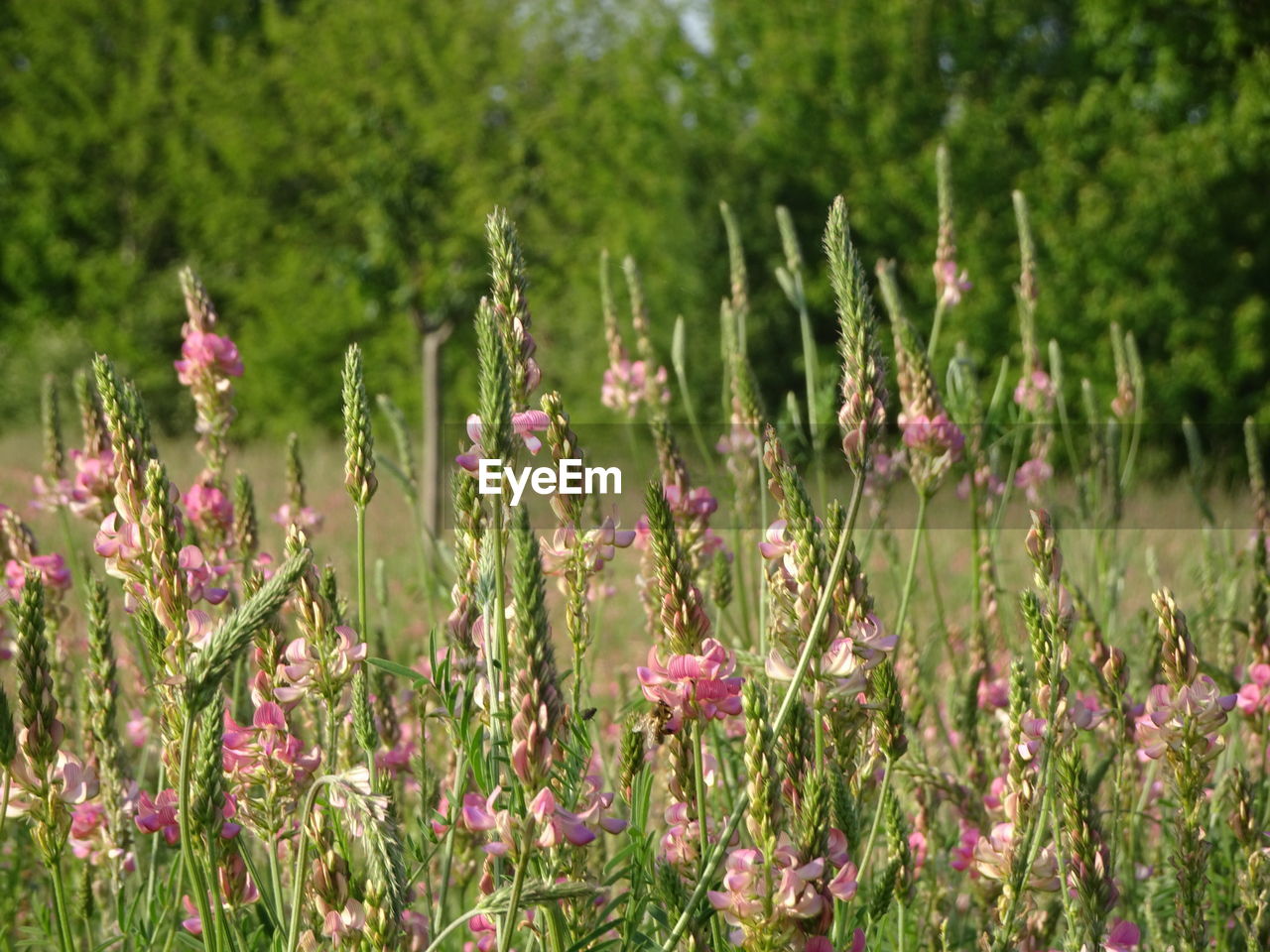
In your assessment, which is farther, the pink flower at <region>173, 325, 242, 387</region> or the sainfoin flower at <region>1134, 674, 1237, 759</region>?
the pink flower at <region>173, 325, 242, 387</region>

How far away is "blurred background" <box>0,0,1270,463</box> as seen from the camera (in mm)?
13789

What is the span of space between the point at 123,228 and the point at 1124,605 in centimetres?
1987

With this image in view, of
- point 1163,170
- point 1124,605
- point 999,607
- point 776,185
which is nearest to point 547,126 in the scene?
point 776,185

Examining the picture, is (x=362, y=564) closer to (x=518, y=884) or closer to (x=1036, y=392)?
(x=518, y=884)

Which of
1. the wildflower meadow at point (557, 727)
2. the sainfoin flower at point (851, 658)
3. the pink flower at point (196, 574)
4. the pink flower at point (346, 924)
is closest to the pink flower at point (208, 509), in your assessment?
the wildflower meadow at point (557, 727)

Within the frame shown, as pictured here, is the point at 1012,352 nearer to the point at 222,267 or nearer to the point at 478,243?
the point at 478,243

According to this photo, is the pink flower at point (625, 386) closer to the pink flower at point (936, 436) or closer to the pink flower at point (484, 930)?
the pink flower at point (936, 436)

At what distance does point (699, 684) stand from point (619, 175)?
1645 centimetres

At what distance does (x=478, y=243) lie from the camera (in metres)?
15.8

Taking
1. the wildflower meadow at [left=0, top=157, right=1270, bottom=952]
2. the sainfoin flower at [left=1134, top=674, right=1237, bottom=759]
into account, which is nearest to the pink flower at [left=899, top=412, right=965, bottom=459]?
the wildflower meadow at [left=0, top=157, right=1270, bottom=952]

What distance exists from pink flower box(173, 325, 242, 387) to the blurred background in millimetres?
7531

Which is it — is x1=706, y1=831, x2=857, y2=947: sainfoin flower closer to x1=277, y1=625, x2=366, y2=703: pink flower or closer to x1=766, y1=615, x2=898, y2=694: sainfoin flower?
x1=766, y1=615, x2=898, y2=694: sainfoin flower

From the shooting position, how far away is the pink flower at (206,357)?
7.34ft

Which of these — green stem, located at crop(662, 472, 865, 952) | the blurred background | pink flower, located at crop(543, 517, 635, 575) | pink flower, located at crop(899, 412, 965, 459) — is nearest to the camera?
green stem, located at crop(662, 472, 865, 952)
